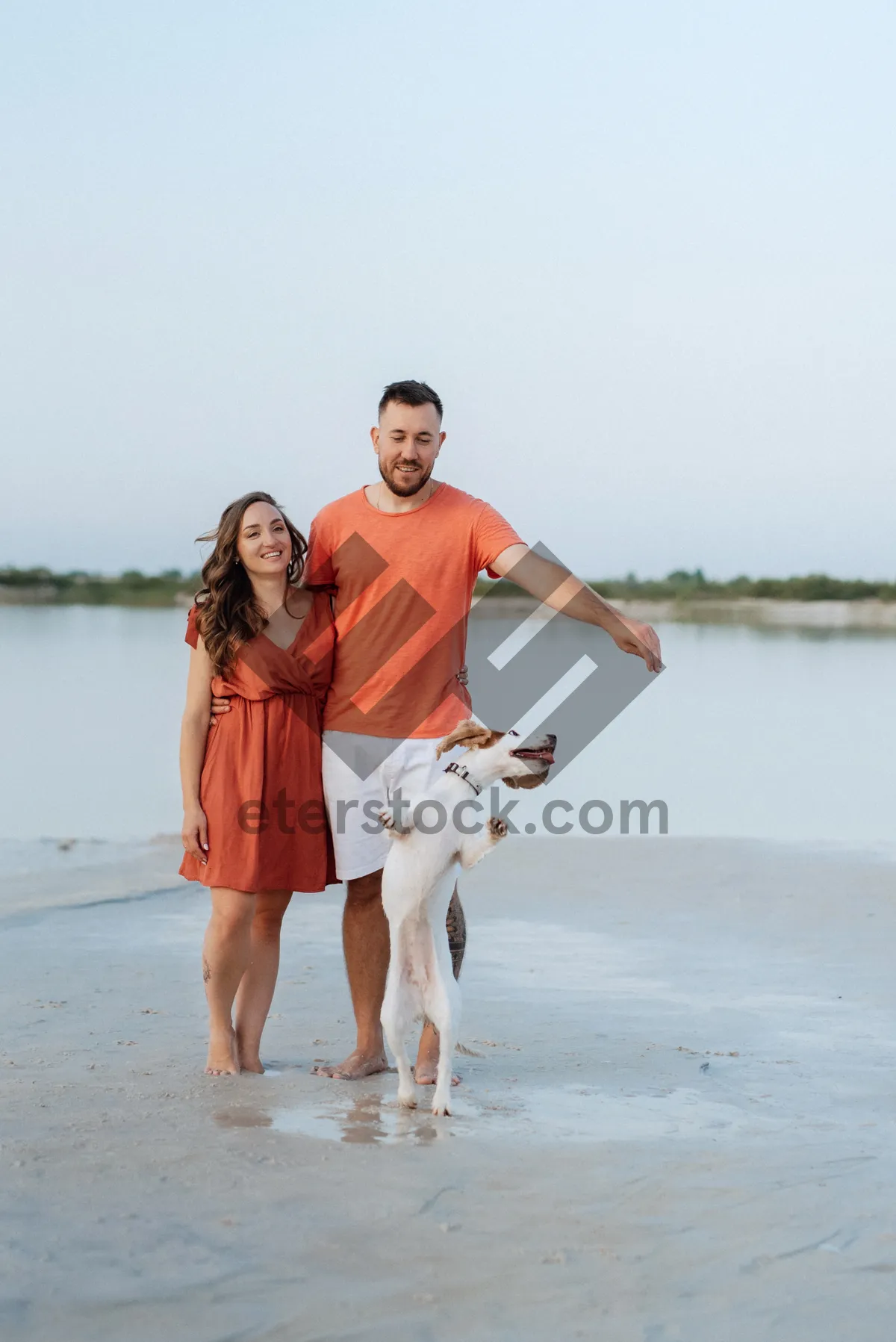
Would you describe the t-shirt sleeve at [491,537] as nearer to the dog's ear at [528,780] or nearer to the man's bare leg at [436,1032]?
the dog's ear at [528,780]

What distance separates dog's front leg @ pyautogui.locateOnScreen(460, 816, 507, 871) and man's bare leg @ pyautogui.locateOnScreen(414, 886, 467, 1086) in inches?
13.1

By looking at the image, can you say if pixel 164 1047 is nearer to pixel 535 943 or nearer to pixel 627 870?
pixel 535 943

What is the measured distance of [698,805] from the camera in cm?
1116

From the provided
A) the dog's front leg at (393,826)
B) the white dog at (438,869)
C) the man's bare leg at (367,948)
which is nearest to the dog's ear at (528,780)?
the white dog at (438,869)

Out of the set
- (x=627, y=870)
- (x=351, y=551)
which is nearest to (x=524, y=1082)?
(x=351, y=551)

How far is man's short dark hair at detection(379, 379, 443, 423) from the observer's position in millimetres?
4445

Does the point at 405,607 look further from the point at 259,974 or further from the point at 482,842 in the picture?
the point at 259,974

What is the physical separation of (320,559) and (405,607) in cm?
38

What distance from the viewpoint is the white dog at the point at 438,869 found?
398 centimetres

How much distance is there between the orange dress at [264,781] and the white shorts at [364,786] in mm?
51

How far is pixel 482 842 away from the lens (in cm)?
402

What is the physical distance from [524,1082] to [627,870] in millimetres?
4013

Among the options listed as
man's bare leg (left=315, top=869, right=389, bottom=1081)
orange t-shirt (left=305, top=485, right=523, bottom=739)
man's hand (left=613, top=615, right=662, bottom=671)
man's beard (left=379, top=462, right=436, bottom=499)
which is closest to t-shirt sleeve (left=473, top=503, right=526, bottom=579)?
orange t-shirt (left=305, top=485, right=523, bottom=739)

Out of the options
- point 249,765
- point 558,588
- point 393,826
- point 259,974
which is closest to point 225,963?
point 259,974
